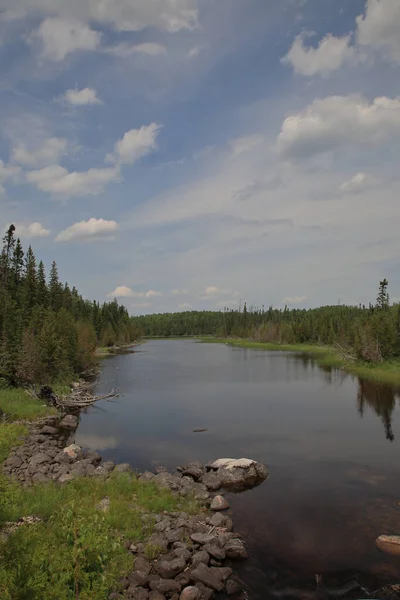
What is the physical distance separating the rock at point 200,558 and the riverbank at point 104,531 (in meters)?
0.04

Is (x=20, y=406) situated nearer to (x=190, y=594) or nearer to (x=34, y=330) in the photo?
(x=34, y=330)

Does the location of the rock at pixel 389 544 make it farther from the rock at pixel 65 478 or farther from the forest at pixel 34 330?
the forest at pixel 34 330

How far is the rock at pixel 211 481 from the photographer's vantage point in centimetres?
2327

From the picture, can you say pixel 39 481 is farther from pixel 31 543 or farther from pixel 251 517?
pixel 31 543

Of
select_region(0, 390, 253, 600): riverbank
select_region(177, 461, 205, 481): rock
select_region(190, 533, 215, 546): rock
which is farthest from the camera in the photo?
select_region(177, 461, 205, 481): rock

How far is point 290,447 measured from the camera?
31.1m

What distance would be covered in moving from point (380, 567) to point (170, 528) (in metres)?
8.29

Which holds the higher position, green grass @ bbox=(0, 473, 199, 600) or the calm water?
green grass @ bbox=(0, 473, 199, 600)

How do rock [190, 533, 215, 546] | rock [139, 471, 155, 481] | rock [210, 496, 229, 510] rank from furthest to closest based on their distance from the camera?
rock [139, 471, 155, 481], rock [210, 496, 229, 510], rock [190, 533, 215, 546]

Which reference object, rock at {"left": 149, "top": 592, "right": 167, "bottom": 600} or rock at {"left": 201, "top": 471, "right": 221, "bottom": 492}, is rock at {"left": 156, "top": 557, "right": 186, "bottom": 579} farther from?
rock at {"left": 201, "top": 471, "right": 221, "bottom": 492}

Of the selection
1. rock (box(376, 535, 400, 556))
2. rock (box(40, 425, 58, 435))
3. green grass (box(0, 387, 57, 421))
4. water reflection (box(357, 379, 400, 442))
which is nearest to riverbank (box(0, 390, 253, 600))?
rock (box(40, 425, 58, 435))

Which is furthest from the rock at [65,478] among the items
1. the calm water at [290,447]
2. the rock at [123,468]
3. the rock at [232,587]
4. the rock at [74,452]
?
the rock at [232,587]

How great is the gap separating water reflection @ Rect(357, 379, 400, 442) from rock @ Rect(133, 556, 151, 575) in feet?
83.1

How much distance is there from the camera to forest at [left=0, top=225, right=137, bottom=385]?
151 ft
